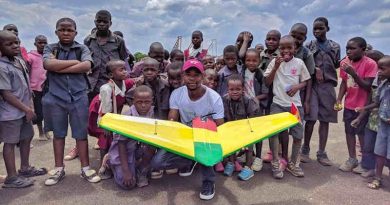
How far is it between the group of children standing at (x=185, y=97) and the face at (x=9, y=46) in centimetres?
1

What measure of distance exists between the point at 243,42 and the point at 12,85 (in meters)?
3.72

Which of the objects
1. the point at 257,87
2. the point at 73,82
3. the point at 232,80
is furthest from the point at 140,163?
the point at 257,87

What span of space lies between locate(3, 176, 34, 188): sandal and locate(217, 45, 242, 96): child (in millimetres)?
3120

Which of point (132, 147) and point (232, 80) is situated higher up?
point (232, 80)

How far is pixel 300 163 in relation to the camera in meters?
5.38

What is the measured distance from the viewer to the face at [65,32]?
13.8ft

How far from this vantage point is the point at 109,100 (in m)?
4.39

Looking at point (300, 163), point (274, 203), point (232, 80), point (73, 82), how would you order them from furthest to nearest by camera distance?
1. point (300, 163)
2. point (232, 80)
3. point (73, 82)
4. point (274, 203)

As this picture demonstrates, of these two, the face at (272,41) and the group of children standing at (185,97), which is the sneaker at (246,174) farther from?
the face at (272,41)

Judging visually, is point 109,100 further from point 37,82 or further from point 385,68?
point 385,68

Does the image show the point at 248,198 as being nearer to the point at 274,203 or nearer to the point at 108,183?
the point at 274,203

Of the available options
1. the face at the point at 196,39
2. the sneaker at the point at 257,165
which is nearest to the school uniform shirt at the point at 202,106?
the sneaker at the point at 257,165

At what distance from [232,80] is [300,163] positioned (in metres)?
2.01

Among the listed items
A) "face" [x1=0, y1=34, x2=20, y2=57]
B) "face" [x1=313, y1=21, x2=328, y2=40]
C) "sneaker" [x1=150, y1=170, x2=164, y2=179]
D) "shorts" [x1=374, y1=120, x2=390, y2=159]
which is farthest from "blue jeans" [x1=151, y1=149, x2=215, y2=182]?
"face" [x1=313, y1=21, x2=328, y2=40]
